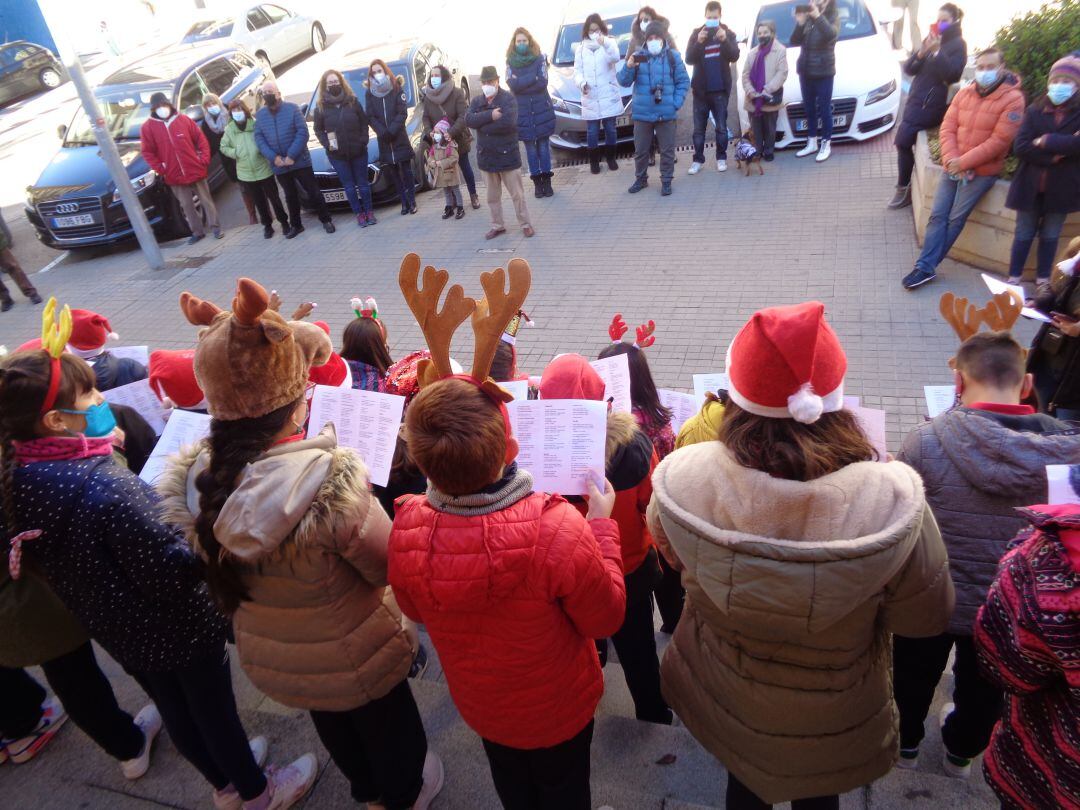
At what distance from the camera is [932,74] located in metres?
7.28

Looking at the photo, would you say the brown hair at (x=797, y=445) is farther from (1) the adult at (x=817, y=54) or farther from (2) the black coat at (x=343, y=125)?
(2) the black coat at (x=343, y=125)

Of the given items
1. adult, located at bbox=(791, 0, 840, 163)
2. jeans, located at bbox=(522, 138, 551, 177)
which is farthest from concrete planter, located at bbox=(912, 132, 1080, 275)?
jeans, located at bbox=(522, 138, 551, 177)

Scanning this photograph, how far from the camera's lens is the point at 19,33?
72.3 feet

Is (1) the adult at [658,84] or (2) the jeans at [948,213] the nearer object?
(2) the jeans at [948,213]

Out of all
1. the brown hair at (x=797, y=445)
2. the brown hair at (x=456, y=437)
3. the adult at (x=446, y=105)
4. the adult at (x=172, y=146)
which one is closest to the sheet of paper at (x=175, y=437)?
the brown hair at (x=456, y=437)

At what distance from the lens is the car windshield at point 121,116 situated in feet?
36.4

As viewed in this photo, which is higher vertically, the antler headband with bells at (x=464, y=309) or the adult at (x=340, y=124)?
the antler headband with bells at (x=464, y=309)

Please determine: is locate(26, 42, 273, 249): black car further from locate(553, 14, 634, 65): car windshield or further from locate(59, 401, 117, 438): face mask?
locate(59, 401, 117, 438): face mask

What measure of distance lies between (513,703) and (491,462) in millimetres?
749

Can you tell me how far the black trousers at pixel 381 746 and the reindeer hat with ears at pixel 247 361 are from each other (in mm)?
1082

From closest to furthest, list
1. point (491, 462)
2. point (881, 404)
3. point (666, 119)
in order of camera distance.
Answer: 1. point (491, 462)
2. point (881, 404)
3. point (666, 119)

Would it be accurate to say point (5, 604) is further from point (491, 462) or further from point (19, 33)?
point (19, 33)

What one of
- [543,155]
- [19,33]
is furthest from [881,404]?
[19,33]

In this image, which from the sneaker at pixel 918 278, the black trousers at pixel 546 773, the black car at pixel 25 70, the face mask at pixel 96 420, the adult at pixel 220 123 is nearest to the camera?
the black trousers at pixel 546 773
